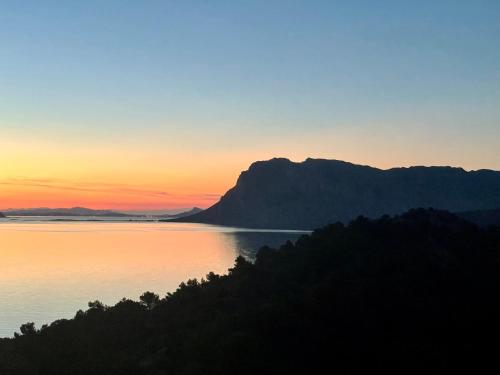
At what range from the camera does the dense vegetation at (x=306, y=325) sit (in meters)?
32.5

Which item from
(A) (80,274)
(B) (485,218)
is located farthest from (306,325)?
(B) (485,218)

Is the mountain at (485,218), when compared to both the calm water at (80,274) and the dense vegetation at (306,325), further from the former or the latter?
the dense vegetation at (306,325)

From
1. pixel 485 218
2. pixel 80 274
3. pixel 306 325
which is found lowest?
pixel 80 274

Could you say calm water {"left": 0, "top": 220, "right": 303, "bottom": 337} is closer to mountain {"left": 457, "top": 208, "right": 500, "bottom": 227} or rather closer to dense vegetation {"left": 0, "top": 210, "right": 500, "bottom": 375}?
dense vegetation {"left": 0, "top": 210, "right": 500, "bottom": 375}

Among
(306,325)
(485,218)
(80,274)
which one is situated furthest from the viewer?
(485,218)

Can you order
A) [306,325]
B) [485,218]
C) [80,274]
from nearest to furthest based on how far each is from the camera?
[306,325], [80,274], [485,218]

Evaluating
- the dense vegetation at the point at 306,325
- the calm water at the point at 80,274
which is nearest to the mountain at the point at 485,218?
the calm water at the point at 80,274

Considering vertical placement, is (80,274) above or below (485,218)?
below

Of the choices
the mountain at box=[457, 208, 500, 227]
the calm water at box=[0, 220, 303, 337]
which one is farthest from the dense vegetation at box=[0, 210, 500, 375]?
the mountain at box=[457, 208, 500, 227]

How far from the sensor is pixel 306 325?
36.3 metres

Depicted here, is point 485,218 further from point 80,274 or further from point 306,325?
point 306,325

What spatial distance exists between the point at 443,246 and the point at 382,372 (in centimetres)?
3315

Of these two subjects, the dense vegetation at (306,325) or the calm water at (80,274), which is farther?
the calm water at (80,274)

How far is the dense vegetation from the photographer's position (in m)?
32.5
